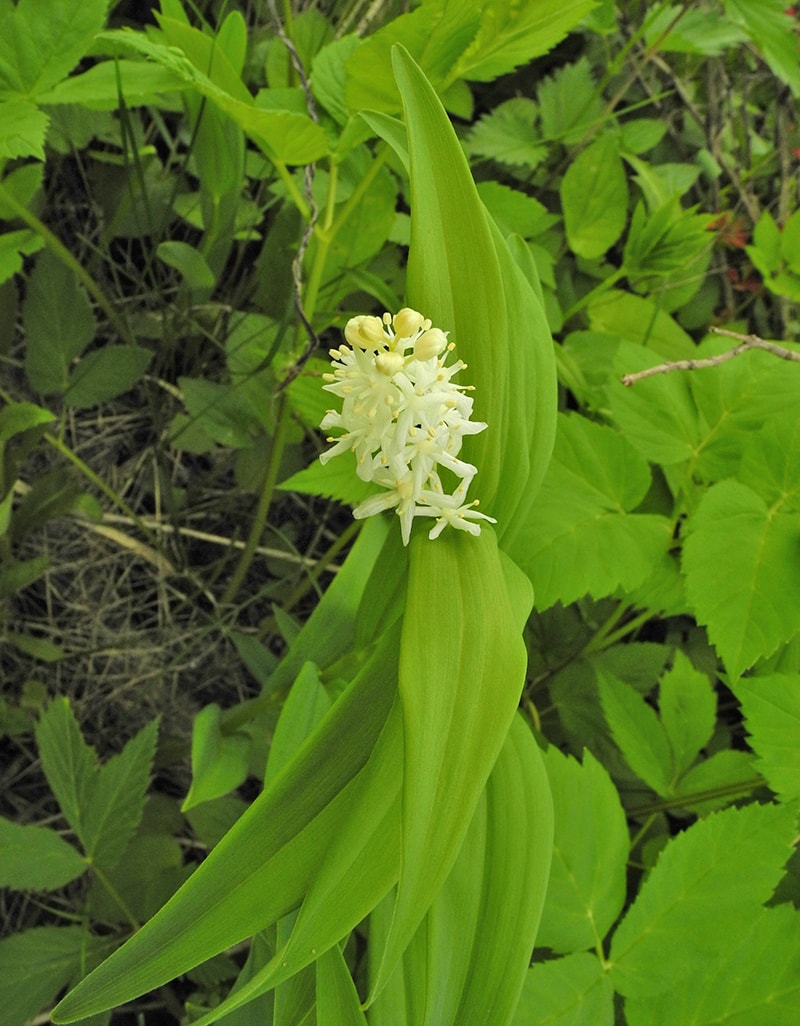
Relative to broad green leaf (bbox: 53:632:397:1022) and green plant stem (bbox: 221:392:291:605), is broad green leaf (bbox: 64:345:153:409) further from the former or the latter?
broad green leaf (bbox: 53:632:397:1022)

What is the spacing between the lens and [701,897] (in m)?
0.63

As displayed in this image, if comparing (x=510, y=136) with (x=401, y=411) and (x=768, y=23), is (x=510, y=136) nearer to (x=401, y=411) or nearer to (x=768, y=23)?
(x=768, y=23)

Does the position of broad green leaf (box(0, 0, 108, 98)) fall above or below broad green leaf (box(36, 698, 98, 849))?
above

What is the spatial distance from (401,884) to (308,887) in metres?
0.11

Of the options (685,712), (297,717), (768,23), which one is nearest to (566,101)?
(768,23)

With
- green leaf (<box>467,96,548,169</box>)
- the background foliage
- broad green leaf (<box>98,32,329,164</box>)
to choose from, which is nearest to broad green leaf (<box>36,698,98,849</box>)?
the background foliage

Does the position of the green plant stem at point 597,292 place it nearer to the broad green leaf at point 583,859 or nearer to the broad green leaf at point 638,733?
the broad green leaf at point 638,733

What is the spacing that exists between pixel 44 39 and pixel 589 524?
0.65 meters

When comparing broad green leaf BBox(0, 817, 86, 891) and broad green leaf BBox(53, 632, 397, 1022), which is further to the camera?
broad green leaf BBox(0, 817, 86, 891)

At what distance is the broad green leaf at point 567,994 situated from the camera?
2.02ft

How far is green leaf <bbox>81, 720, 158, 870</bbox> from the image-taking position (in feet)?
2.61

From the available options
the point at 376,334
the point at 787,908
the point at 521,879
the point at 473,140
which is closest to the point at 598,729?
the point at 787,908

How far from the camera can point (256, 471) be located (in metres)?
1.02

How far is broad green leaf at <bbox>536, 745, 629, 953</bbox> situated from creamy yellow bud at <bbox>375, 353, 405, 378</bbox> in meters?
0.41
